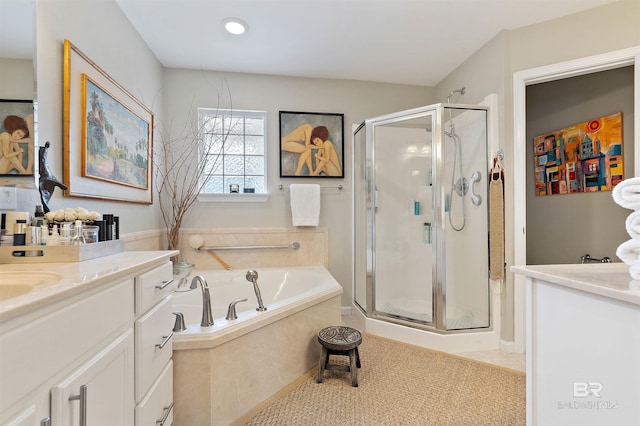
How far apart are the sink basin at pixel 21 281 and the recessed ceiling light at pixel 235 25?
1.90m

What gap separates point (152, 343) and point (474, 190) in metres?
2.38

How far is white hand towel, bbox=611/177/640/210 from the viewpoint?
747 mm

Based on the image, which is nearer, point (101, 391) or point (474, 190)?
point (101, 391)

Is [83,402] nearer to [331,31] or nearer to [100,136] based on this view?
[100,136]

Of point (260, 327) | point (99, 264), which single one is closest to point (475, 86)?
point (260, 327)

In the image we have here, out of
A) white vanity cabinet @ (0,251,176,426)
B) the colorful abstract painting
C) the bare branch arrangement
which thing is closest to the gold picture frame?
the bare branch arrangement

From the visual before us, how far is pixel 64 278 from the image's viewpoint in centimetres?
71

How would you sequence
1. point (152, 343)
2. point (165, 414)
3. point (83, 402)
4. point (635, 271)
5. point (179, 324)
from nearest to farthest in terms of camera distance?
point (83, 402), point (635, 271), point (152, 343), point (165, 414), point (179, 324)

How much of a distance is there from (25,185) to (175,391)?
1.03 meters

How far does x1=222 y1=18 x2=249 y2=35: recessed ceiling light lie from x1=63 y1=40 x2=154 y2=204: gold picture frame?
826 millimetres

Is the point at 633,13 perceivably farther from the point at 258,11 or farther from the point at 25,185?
the point at 25,185

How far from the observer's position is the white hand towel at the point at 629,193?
0.75m

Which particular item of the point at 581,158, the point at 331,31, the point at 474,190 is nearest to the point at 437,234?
the point at 474,190

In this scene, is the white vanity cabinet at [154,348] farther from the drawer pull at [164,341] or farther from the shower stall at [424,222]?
the shower stall at [424,222]
